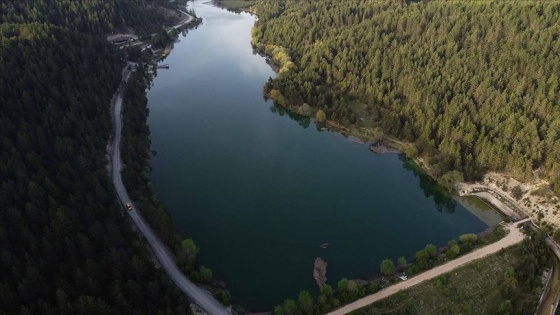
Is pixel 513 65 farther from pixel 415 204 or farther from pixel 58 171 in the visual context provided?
pixel 58 171

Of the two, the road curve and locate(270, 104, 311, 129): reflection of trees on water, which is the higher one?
locate(270, 104, 311, 129): reflection of trees on water

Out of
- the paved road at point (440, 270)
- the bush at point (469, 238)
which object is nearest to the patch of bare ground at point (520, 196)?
the paved road at point (440, 270)

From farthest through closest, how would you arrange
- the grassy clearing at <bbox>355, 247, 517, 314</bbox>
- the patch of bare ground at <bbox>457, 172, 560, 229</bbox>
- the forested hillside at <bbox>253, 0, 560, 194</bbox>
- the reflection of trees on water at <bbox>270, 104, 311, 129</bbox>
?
the reflection of trees on water at <bbox>270, 104, 311, 129</bbox> < the forested hillside at <bbox>253, 0, 560, 194</bbox> < the patch of bare ground at <bbox>457, 172, 560, 229</bbox> < the grassy clearing at <bbox>355, 247, 517, 314</bbox>

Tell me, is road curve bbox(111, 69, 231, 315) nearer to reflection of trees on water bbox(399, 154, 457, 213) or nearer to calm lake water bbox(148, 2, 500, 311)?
calm lake water bbox(148, 2, 500, 311)

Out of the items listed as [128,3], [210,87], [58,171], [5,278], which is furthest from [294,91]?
[128,3]

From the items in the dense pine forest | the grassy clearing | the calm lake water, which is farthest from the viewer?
the calm lake water

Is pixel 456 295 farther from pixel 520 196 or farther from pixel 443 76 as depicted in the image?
pixel 443 76

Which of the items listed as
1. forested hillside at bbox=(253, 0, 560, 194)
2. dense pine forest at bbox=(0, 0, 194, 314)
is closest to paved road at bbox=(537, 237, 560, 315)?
forested hillside at bbox=(253, 0, 560, 194)
